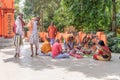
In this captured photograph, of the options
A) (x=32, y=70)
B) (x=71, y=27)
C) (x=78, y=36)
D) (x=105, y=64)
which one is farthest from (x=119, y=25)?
(x=32, y=70)

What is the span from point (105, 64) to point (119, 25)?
13.5 m

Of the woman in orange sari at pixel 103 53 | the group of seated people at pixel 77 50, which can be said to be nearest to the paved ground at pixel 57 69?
the woman in orange sari at pixel 103 53

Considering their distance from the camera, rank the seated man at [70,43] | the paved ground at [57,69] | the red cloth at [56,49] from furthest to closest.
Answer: the seated man at [70,43] → the red cloth at [56,49] → the paved ground at [57,69]

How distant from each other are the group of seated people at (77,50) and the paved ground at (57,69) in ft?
1.31

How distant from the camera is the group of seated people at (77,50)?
13141 millimetres

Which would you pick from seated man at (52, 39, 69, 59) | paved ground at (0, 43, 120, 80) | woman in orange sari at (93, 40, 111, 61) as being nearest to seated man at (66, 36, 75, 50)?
seated man at (52, 39, 69, 59)

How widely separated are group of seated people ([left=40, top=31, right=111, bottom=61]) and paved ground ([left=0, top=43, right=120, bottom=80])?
400mm

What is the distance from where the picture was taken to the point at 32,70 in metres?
10.7

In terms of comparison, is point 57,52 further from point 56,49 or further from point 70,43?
point 70,43

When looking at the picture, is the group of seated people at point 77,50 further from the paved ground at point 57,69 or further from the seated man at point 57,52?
the paved ground at point 57,69

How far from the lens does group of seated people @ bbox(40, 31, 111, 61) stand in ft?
43.1

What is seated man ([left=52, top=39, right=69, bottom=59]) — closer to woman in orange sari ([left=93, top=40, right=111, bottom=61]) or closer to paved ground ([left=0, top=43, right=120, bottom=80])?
paved ground ([left=0, top=43, right=120, bottom=80])

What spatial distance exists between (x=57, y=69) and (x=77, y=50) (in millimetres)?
4515

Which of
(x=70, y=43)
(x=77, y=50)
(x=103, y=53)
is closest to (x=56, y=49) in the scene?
(x=77, y=50)
